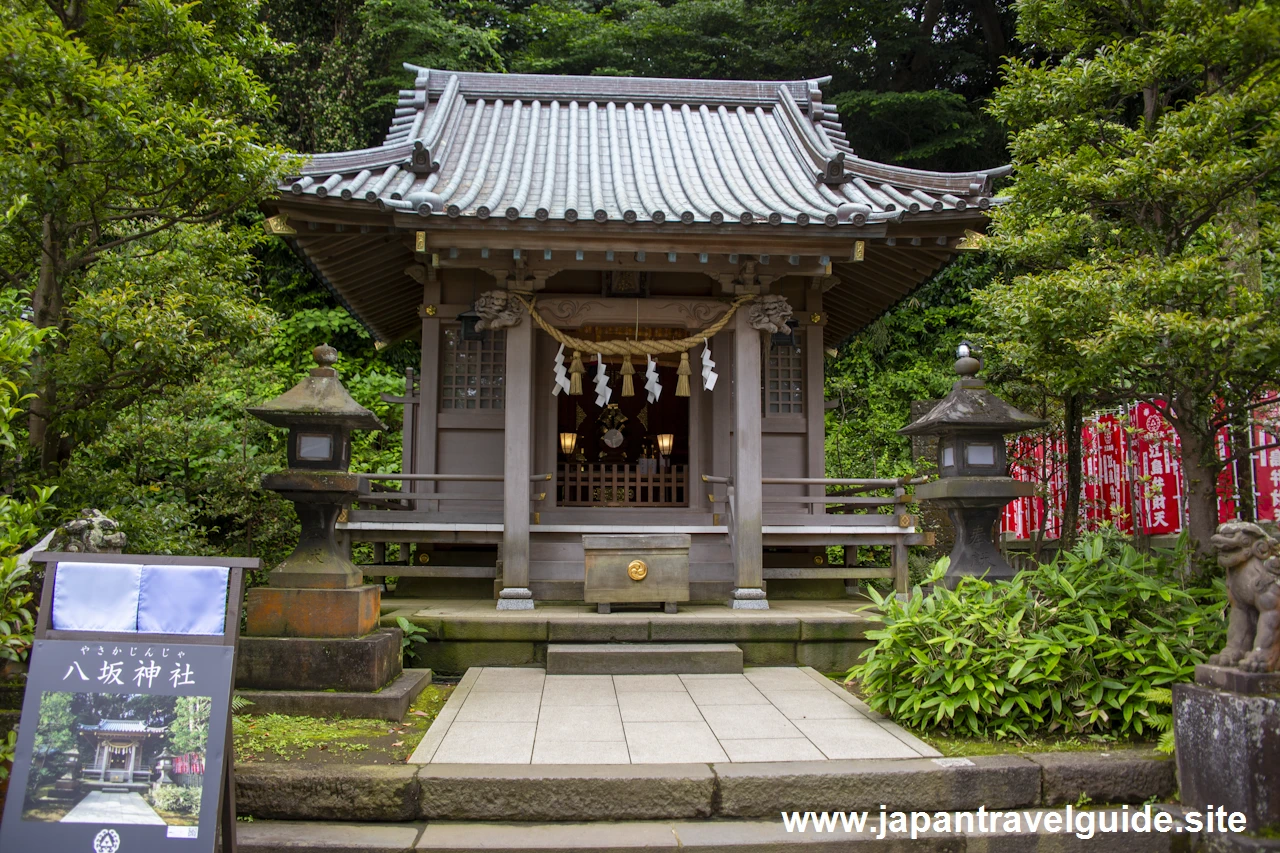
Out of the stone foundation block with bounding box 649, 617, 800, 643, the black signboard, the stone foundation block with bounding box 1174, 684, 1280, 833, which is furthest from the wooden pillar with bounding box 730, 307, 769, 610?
the black signboard

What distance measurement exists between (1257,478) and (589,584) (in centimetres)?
607

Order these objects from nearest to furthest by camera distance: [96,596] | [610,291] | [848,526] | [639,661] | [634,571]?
[96,596], [639,661], [634,571], [848,526], [610,291]

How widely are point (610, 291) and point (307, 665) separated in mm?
5272

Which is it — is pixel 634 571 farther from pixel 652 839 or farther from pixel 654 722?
pixel 652 839

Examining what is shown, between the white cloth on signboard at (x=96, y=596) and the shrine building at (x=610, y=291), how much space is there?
14.7ft

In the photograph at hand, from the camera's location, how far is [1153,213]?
211 inches

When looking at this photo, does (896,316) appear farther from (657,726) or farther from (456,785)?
(456,785)

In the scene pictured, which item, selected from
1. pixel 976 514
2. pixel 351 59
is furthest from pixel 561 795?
pixel 351 59

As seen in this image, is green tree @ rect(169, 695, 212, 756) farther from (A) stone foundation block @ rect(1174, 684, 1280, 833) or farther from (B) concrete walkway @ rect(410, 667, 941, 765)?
(A) stone foundation block @ rect(1174, 684, 1280, 833)

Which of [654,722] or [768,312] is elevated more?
[768,312]

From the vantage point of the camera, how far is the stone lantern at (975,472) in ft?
21.0

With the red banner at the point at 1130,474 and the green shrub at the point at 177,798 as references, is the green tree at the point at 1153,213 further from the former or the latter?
the green shrub at the point at 177,798

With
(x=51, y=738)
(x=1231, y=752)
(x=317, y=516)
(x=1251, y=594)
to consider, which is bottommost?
(x=1231, y=752)

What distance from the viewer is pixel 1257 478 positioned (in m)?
7.29
